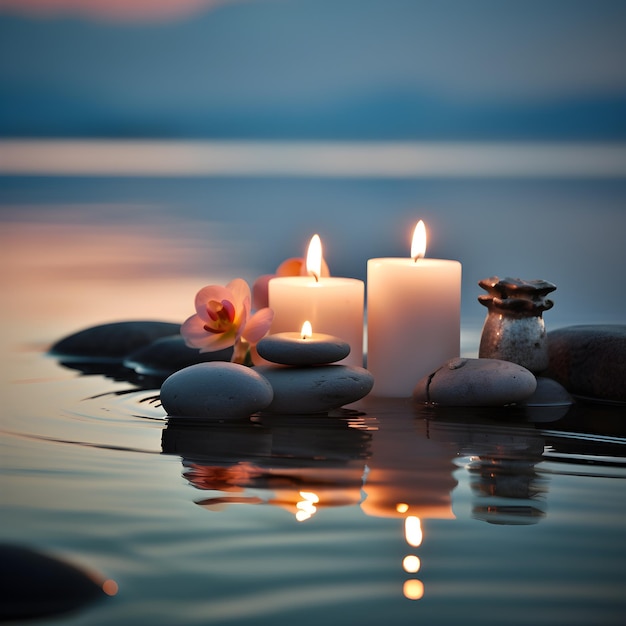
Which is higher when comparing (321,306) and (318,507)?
(321,306)

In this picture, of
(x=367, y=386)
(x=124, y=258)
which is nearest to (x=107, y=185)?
(x=124, y=258)

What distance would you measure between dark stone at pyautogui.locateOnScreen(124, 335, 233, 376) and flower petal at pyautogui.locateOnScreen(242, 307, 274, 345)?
1.49 feet

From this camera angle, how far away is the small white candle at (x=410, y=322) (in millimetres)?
2441

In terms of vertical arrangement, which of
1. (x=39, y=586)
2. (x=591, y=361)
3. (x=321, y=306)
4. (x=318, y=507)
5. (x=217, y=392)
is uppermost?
(x=321, y=306)

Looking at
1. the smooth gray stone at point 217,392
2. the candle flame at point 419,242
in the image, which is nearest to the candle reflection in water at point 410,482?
the smooth gray stone at point 217,392

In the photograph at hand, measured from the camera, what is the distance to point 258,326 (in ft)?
7.73

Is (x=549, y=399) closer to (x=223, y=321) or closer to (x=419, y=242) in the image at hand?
(x=419, y=242)

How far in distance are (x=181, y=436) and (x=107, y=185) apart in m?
7.83

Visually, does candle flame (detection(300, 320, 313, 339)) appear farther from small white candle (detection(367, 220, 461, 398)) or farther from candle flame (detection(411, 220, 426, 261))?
candle flame (detection(411, 220, 426, 261))

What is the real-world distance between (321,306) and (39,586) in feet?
4.11

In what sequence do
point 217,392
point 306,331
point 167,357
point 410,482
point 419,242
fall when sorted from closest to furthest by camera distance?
point 410,482
point 217,392
point 306,331
point 419,242
point 167,357

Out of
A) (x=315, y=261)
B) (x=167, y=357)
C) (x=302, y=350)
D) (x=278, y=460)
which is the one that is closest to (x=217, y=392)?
(x=302, y=350)

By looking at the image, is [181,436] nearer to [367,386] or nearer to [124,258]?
[367,386]

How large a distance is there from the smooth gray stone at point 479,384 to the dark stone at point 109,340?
1026 mm
